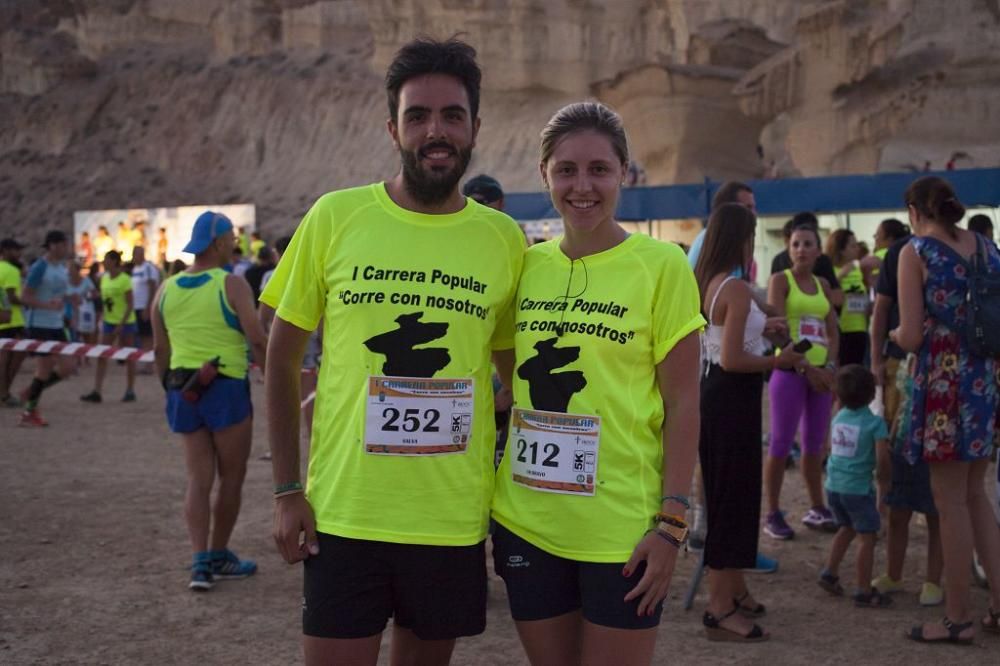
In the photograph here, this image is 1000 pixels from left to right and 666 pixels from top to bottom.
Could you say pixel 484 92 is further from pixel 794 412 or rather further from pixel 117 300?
pixel 794 412

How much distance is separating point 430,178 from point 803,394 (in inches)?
170

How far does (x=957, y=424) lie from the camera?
167 inches

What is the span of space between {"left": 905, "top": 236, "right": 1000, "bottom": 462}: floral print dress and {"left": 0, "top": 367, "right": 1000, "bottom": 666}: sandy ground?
3.03ft

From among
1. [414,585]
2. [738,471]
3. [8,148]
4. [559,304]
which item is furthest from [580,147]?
[8,148]

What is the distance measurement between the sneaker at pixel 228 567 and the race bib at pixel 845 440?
3277 millimetres

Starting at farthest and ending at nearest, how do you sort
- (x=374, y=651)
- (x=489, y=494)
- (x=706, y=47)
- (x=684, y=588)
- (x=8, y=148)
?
(x=8, y=148) < (x=706, y=47) < (x=684, y=588) < (x=489, y=494) < (x=374, y=651)

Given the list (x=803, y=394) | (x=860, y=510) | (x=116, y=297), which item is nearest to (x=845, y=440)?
(x=860, y=510)

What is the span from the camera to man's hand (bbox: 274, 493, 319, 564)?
2.45 metres

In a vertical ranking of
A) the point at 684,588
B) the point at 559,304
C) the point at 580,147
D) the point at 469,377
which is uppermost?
the point at 580,147

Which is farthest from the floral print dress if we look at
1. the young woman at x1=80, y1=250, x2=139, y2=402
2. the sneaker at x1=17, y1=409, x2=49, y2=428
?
the young woman at x1=80, y1=250, x2=139, y2=402

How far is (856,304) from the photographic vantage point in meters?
8.20

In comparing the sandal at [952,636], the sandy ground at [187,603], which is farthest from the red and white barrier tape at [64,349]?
the sandal at [952,636]

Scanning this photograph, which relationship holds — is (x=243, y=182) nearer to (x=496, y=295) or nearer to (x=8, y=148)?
(x=8, y=148)

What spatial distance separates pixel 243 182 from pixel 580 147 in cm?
4617
